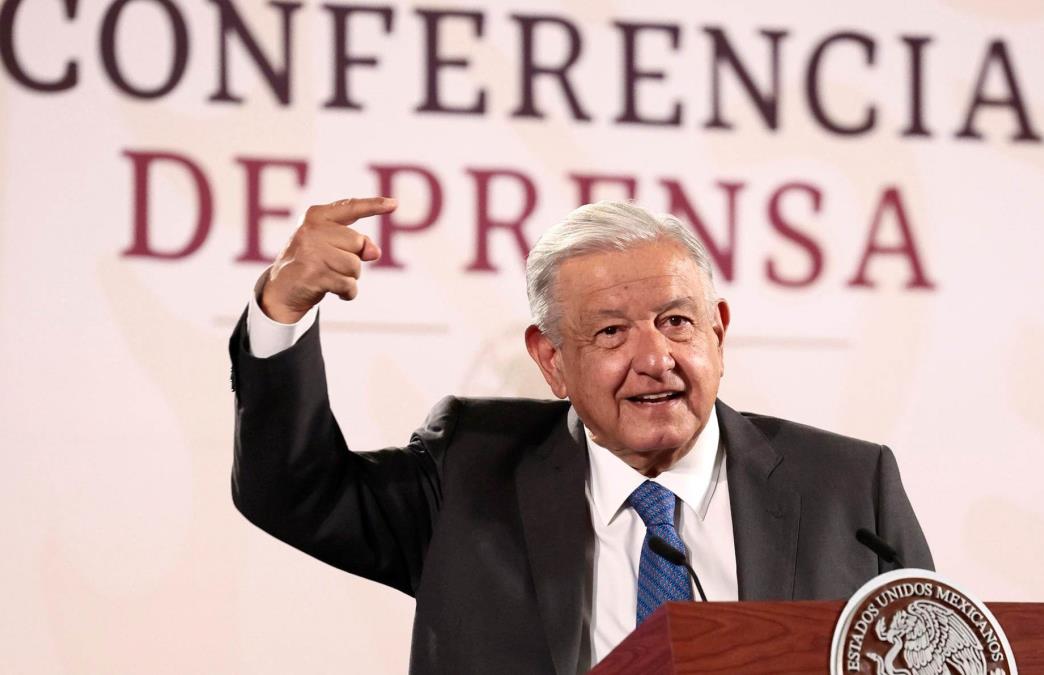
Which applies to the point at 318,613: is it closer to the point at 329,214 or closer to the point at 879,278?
the point at 329,214

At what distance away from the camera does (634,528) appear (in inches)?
98.1

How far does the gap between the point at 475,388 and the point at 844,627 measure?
1.56m

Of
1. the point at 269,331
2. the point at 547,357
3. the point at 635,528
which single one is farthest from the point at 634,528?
the point at 269,331

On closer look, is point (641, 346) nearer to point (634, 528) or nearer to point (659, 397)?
point (659, 397)

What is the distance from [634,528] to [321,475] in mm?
486

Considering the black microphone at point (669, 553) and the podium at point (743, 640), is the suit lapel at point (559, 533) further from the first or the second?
the podium at point (743, 640)

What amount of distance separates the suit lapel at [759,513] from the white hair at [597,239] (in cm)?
24

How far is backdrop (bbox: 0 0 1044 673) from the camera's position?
117 inches

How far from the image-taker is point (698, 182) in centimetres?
328

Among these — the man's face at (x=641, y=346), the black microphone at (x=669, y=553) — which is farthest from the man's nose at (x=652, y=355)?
the black microphone at (x=669, y=553)

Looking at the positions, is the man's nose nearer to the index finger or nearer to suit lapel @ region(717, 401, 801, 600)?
suit lapel @ region(717, 401, 801, 600)

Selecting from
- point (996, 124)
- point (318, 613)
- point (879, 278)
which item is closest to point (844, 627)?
point (318, 613)

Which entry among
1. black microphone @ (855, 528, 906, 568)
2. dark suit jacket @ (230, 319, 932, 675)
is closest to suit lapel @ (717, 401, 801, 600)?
dark suit jacket @ (230, 319, 932, 675)

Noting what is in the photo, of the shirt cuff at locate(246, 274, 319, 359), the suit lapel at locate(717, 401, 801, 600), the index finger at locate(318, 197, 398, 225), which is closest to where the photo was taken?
the index finger at locate(318, 197, 398, 225)
